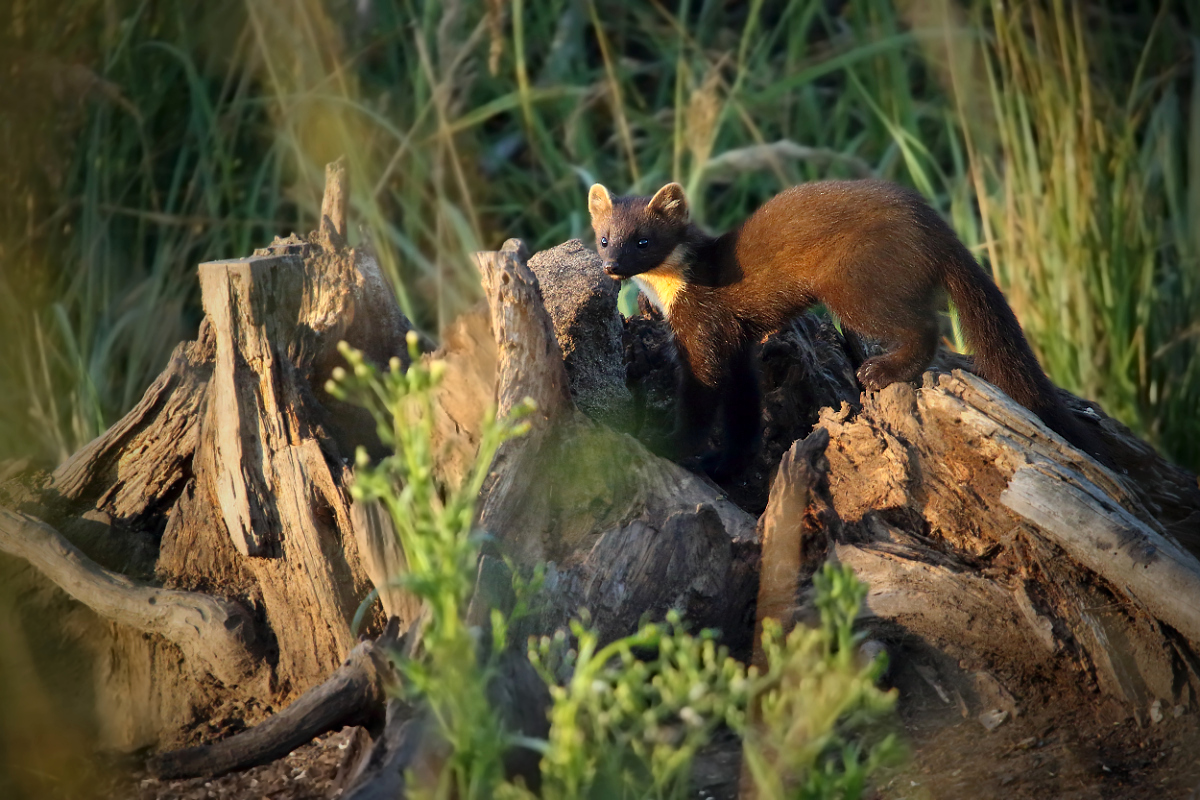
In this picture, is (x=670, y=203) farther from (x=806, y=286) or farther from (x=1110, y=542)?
(x=1110, y=542)

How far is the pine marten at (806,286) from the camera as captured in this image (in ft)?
10.7

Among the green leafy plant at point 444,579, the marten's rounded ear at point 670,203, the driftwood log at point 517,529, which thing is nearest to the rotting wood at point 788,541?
the driftwood log at point 517,529

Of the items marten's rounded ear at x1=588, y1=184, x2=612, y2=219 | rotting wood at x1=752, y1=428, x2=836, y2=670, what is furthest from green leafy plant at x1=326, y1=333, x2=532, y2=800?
marten's rounded ear at x1=588, y1=184, x2=612, y2=219

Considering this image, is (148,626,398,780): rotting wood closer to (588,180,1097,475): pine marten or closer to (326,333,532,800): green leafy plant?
(326,333,532,800): green leafy plant

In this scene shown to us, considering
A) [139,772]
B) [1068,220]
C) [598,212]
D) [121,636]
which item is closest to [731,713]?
[139,772]

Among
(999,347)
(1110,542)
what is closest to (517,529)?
(1110,542)

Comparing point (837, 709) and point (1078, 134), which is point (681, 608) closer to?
point (837, 709)

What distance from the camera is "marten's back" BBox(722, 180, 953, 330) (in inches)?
129

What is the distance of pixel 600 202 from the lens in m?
4.25

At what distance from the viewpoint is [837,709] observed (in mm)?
1418

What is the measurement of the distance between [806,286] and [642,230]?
0.72m

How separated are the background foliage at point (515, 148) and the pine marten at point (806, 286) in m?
0.82

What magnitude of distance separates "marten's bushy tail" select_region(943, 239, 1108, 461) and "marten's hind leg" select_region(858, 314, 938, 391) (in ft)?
0.38

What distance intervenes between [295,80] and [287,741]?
354 centimetres
